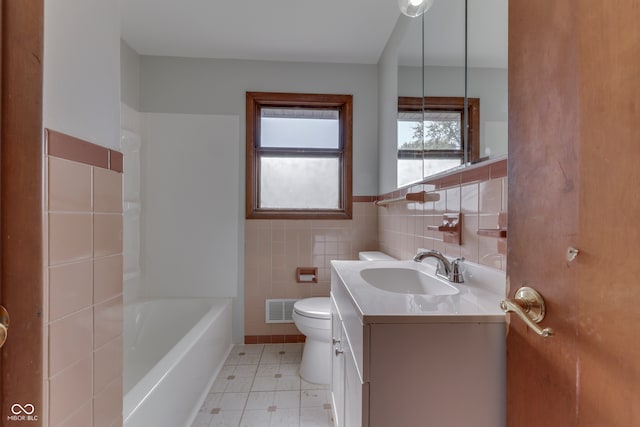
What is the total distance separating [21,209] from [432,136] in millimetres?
1486

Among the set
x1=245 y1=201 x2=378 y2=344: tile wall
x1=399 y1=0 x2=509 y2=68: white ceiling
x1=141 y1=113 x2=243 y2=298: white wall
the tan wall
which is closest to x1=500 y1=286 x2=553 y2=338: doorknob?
the tan wall

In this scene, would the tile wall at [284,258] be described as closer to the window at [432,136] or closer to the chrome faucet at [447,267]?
the window at [432,136]

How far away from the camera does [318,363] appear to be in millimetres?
1820

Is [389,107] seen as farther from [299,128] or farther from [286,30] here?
[286,30]

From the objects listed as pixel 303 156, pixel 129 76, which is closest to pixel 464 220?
pixel 303 156

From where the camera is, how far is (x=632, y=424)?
38 cm

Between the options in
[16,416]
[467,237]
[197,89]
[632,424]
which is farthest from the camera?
[197,89]

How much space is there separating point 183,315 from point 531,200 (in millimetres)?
2366

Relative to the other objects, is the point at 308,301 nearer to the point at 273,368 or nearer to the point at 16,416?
the point at 273,368

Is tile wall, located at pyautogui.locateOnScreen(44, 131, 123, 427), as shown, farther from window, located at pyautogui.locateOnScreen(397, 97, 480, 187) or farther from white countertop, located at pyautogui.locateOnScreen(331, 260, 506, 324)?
window, located at pyautogui.locateOnScreen(397, 97, 480, 187)

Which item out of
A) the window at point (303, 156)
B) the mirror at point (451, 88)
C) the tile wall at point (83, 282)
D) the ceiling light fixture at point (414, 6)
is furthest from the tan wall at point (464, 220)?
the tile wall at point (83, 282)

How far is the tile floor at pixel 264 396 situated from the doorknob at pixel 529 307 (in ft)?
4.40

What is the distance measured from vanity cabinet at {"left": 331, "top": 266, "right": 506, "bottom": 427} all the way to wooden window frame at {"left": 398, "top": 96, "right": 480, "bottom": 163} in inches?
26.6

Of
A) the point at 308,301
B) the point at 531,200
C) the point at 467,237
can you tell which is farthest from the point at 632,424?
the point at 308,301
